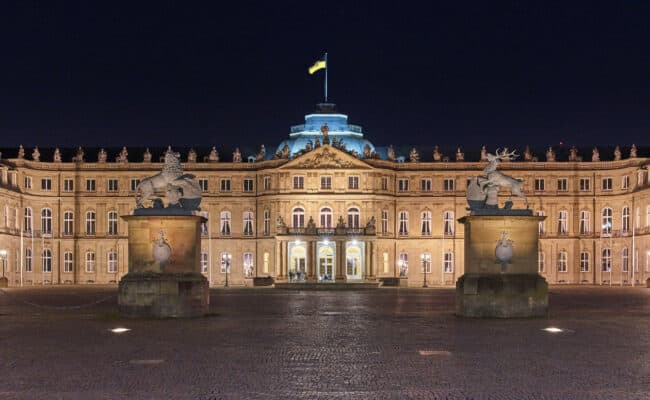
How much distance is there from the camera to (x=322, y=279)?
325ft

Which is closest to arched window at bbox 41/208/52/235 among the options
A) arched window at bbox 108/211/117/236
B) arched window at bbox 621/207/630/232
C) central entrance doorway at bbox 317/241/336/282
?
arched window at bbox 108/211/117/236

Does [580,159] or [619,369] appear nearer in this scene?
[619,369]

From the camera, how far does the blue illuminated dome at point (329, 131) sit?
4109 inches

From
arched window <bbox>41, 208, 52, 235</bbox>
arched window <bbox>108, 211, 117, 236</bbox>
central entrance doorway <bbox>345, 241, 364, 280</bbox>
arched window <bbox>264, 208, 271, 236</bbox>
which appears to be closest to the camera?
central entrance doorway <bbox>345, 241, 364, 280</bbox>

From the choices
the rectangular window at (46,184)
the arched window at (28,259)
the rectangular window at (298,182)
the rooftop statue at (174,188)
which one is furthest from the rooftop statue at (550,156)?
the rooftop statue at (174,188)

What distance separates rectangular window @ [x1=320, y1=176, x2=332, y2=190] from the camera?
3994 inches

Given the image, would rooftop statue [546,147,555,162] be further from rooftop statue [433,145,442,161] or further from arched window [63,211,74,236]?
arched window [63,211,74,236]

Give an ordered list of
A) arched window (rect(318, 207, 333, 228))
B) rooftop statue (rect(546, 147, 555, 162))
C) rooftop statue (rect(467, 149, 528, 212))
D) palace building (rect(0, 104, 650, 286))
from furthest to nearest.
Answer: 1. rooftop statue (rect(546, 147, 555, 162))
2. arched window (rect(318, 207, 333, 228))
3. palace building (rect(0, 104, 650, 286))
4. rooftop statue (rect(467, 149, 528, 212))

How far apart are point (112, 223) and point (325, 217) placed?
2300 centimetres

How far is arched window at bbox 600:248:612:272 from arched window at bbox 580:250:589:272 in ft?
4.92

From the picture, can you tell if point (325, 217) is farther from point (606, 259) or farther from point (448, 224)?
point (606, 259)

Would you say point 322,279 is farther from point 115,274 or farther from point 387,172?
point 115,274

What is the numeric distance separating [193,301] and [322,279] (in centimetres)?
Answer: 6413

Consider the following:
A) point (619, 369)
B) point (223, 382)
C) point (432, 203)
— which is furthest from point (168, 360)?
point (432, 203)
